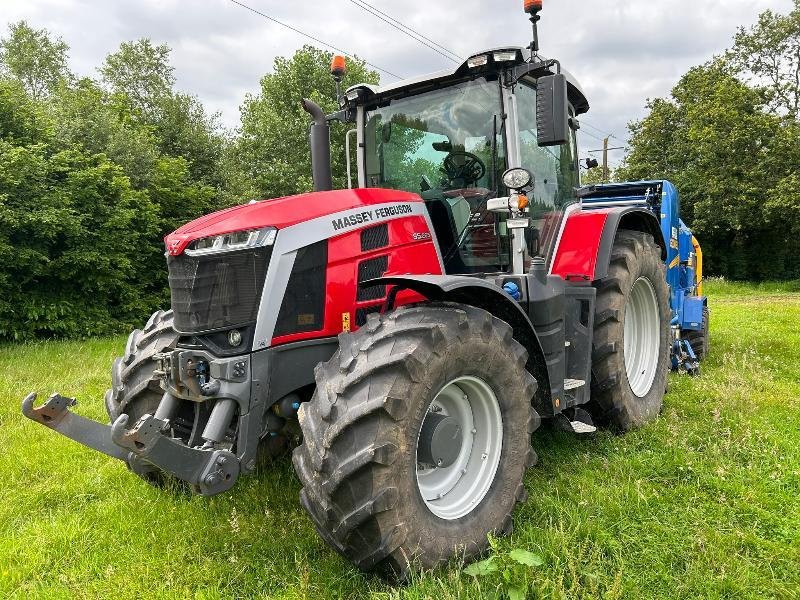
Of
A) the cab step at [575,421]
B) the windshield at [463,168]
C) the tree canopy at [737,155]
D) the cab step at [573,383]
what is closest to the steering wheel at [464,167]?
the windshield at [463,168]

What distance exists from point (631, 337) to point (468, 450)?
241cm

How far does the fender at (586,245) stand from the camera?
12.5 ft

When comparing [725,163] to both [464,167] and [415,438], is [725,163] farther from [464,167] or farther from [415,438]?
[415,438]

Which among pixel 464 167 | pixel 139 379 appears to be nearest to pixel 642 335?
pixel 464 167

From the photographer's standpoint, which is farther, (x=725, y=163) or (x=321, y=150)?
(x=725, y=163)

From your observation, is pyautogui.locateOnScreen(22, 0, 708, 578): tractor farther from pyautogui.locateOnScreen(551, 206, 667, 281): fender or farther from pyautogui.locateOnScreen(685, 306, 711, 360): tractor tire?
pyautogui.locateOnScreen(685, 306, 711, 360): tractor tire

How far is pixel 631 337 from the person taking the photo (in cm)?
463

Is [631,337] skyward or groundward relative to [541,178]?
groundward

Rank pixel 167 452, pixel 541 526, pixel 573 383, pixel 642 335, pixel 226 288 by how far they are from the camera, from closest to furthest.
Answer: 1. pixel 167 452
2. pixel 226 288
3. pixel 541 526
4. pixel 573 383
5. pixel 642 335

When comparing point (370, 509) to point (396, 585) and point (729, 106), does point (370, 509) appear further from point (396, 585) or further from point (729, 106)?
point (729, 106)

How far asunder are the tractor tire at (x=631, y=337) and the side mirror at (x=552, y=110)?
1.35 m

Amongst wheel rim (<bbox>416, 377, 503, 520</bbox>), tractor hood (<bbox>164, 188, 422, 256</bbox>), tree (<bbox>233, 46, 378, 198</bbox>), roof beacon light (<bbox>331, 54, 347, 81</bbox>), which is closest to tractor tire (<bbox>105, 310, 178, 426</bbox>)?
tractor hood (<bbox>164, 188, 422, 256</bbox>)

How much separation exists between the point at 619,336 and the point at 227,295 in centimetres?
262

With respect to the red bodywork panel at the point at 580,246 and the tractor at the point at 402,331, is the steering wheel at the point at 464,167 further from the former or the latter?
the red bodywork panel at the point at 580,246
